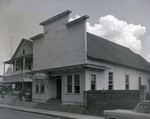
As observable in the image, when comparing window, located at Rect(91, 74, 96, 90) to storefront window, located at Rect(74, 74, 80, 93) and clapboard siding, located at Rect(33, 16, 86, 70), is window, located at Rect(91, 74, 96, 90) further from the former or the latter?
clapboard siding, located at Rect(33, 16, 86, 70)

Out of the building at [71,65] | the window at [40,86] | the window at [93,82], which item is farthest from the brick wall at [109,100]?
the window at [40,86]

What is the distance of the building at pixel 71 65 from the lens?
51.7 feet

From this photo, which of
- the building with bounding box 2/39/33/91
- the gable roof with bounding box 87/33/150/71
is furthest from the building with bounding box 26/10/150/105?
the building with bounding box 2/39/33/91

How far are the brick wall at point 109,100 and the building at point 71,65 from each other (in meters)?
1.27

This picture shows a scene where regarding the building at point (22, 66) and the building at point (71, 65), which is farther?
the building at point (22, 66)

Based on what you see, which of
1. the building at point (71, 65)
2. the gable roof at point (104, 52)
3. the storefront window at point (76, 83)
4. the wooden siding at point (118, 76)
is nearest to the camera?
the building at point (71, 65)

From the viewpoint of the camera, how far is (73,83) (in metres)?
16.4

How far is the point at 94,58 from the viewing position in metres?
16.1

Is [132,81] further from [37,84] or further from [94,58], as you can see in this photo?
[37,84]

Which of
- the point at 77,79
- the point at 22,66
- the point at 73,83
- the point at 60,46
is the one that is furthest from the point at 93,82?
the point at 22,66

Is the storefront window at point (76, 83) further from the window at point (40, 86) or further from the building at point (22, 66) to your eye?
the building at point (22, 66)

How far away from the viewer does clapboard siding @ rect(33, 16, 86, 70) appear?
16.1 metres

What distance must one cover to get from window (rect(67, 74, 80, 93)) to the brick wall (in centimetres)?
165

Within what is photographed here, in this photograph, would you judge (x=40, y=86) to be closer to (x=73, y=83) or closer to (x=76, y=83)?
(x=73, y=83)
